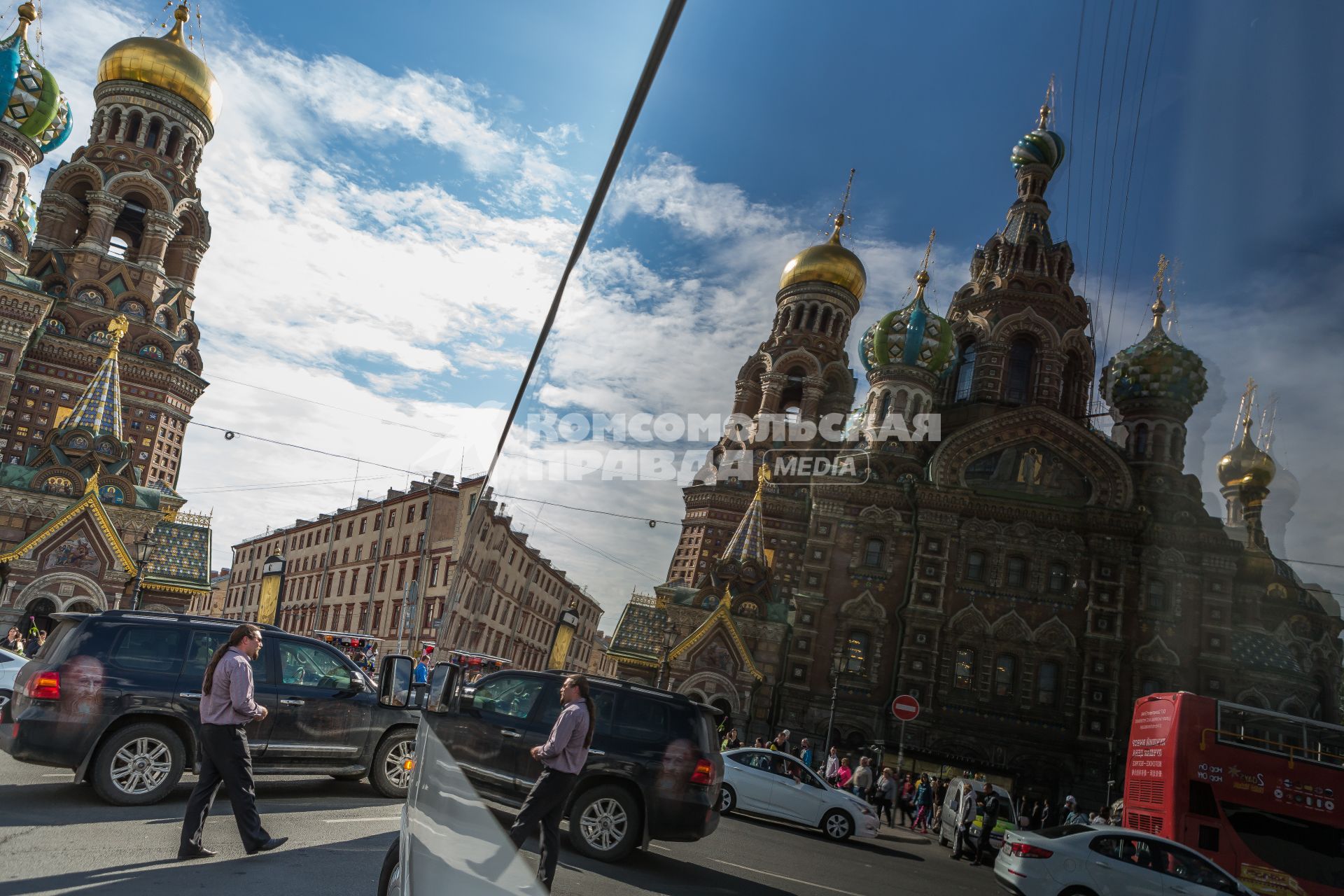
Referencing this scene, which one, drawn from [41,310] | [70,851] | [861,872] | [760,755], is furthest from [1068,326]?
[41,310]

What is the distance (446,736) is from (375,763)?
8.55m

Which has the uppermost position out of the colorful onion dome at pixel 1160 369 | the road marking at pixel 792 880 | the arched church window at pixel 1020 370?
the arched church window at pixel 1020 370

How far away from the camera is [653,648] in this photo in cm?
396

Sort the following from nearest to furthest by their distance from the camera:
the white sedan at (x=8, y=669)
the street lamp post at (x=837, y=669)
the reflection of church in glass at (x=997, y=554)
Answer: the reflection of church in glass at (x=997, y=554)
the street lamp post at (x=837, y=669)
the white sedan at (x=8, y=669)

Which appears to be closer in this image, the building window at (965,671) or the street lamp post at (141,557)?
the building window at (965,671)

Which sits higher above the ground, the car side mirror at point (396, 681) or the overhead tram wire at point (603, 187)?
the overhead tram wire at point (603, 187)

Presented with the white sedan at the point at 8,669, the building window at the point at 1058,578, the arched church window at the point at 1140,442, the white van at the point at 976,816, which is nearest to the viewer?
the arched church window at the point at 1140,442

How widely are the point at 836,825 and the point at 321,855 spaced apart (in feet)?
20.6

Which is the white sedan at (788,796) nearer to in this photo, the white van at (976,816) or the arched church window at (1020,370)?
the white van at (976,816)

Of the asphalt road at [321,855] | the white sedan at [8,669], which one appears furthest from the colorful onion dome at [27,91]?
the asphalt road at [321,855]

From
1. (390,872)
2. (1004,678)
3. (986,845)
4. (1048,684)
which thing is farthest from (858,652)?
(390,872)

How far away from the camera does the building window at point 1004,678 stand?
136 inches

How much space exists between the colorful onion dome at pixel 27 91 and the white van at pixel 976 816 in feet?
195

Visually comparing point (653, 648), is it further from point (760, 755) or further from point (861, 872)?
point (760, 755)
